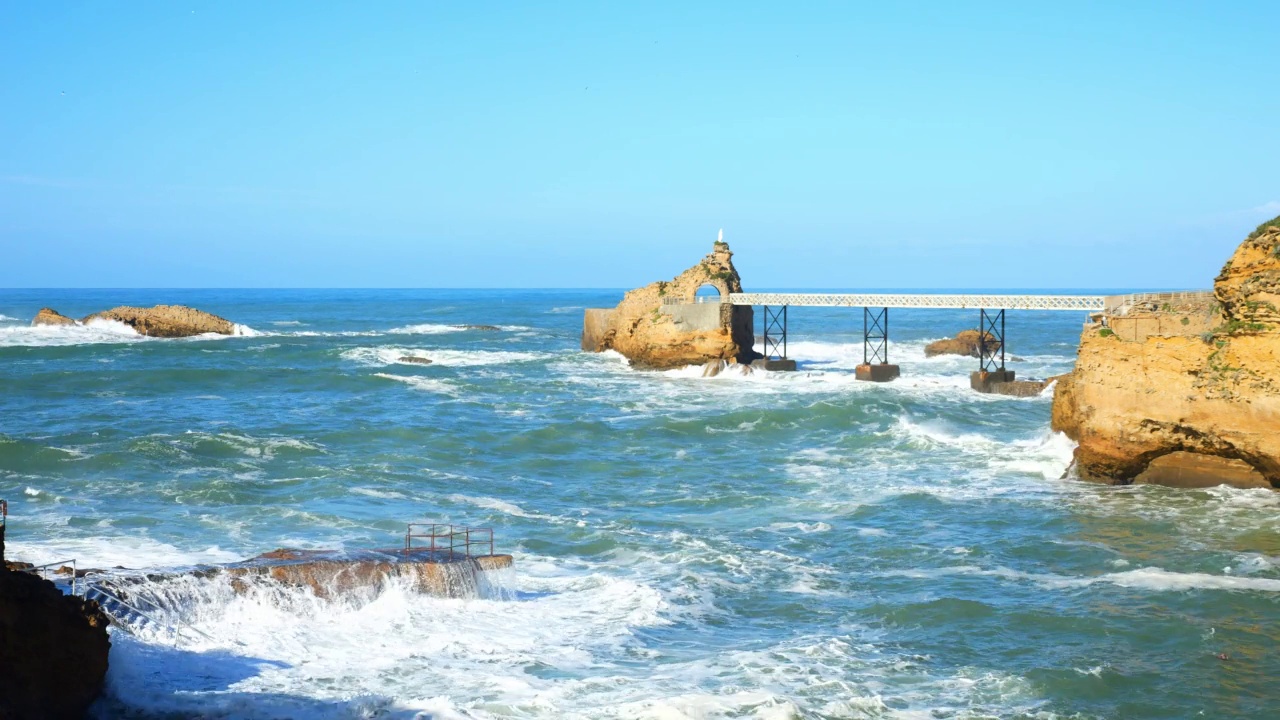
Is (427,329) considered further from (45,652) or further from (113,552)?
(45,652)

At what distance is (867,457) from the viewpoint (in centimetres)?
2627

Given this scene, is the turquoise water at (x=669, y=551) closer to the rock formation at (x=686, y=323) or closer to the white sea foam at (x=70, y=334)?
the rock formation at (x=686, y=323)

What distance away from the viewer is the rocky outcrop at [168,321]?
210ft

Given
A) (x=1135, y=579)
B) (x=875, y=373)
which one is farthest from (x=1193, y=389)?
(x=875, y=373)

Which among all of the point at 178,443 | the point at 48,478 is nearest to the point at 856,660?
the point at 48,478

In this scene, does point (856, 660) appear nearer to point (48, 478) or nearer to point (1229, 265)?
point (1229, 265)

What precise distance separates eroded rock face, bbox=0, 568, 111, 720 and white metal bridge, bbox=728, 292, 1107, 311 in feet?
99.4

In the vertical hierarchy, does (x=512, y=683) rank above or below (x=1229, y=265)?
below

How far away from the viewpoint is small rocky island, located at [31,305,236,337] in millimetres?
64125

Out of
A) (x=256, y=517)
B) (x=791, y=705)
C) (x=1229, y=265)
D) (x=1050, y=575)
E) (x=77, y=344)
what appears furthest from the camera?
(x=77, y=344)

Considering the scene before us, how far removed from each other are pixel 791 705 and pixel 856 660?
1822 mm

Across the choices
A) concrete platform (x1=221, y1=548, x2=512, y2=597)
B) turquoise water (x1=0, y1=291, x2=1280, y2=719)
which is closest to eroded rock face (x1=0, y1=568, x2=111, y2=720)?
turquoise water (x1=0, y1=291, x2=1280, y2=719)

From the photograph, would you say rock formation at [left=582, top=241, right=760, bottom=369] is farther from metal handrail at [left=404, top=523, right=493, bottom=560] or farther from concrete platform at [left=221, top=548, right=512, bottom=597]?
concrete platform at [left=221, top=548, right=512, bottom=597]

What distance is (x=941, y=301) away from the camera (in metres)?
43.9
